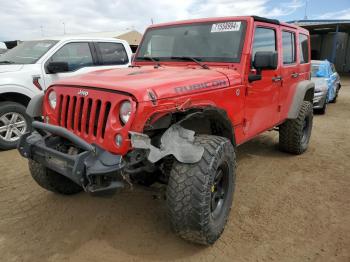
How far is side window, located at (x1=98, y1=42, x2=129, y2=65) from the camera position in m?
6.71

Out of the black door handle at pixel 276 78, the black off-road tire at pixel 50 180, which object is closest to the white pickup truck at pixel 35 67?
the black off-road tire at pixel 50 180

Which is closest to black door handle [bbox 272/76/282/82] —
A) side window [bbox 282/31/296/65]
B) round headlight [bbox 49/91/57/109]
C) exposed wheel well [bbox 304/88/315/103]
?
side window [bbox 282/31/296/65]

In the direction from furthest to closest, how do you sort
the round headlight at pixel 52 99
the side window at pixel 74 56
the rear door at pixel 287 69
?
the side window at pixel 74 56 < the rear door at pixel 287 69 < the round headlight at pixel 52 99

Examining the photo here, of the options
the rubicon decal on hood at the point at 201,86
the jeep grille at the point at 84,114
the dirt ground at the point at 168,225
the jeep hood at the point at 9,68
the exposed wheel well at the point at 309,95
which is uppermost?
the jeep hood at the point at 9,68

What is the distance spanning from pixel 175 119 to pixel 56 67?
373cm

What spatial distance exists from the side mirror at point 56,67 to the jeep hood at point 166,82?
2.91m

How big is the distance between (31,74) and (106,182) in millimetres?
4064

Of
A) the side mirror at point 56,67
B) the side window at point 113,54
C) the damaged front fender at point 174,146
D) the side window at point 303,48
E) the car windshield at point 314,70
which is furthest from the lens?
the car windshield at point 314,70

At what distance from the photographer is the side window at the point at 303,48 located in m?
5.07

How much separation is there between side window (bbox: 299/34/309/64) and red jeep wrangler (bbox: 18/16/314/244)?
1.06 m

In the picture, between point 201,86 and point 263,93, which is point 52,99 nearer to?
point 201,86

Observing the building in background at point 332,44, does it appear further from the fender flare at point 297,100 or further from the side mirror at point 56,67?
the side mirror at point 56,67

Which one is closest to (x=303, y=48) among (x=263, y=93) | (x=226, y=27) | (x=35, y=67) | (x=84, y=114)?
(x=263, y=93)

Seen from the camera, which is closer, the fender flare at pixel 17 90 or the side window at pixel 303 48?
the side window at pixel 303 48
